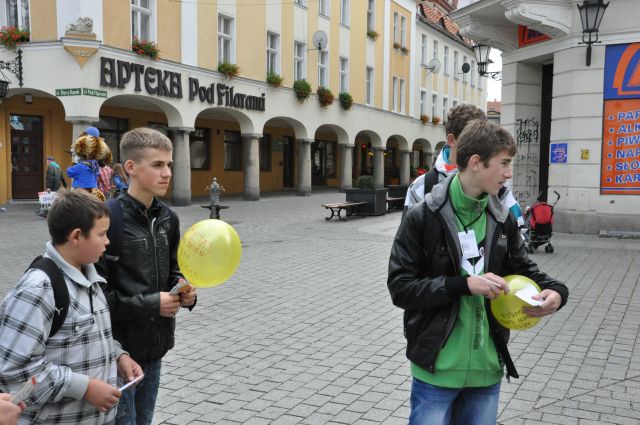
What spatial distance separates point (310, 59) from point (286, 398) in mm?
24351

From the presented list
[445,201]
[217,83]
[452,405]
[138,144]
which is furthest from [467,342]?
[217,83]

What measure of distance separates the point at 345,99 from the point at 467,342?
27.8 meters

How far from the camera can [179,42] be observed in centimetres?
2022

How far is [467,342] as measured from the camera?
2.38 metres

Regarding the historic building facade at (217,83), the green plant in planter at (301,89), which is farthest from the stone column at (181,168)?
the green plant in planter at (301,89)

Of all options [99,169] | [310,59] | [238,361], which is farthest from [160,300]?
[310,59]

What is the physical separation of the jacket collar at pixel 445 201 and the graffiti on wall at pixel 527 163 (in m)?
13.0

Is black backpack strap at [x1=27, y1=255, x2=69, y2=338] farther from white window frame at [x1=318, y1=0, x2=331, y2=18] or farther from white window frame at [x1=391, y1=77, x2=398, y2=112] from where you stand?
white window frame at [x1=391, y1=77, x2=398, y2=112]

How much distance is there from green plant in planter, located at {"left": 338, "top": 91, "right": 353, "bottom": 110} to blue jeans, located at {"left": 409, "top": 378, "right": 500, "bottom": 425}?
2764 centimetres

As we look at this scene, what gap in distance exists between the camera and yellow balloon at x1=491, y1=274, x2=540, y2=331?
2.29m

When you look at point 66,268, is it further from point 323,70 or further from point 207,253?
point 323,70

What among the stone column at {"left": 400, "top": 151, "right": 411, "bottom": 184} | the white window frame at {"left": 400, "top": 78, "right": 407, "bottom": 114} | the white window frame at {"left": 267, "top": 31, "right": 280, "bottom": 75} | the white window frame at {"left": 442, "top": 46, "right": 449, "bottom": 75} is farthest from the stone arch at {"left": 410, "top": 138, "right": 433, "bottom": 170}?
the white window frame at {"left": 267, "top": 31, "right": 280, "bottom": 75}

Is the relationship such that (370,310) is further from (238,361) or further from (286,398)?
(286,398)

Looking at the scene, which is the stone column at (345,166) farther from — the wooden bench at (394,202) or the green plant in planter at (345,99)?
the wooden bench at (394,202)
